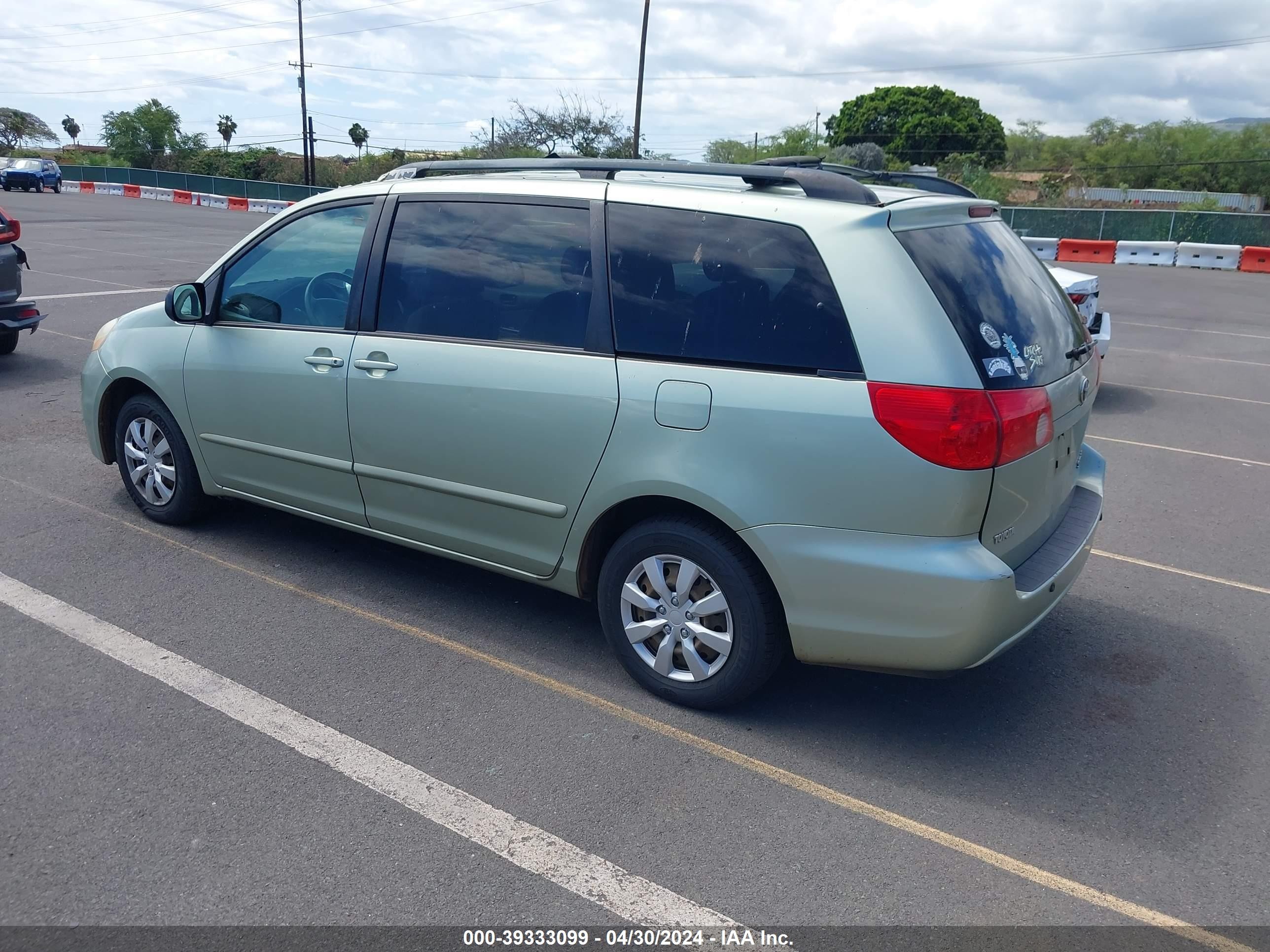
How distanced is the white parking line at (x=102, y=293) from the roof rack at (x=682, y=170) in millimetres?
11145

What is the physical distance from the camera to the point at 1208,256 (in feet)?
84.7

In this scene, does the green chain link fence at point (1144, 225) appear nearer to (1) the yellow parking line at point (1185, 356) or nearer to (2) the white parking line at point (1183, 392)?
(1) the yellow parking line at point (1185, 356)

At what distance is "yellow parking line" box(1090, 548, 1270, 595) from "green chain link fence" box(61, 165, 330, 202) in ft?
129

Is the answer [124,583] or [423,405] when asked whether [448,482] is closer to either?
[423,405]

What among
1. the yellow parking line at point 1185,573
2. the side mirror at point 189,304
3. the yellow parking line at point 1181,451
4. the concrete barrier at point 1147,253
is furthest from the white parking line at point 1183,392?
the concrete barrier at point 1147,253

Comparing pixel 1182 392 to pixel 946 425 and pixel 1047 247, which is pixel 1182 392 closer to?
pixel 946 425

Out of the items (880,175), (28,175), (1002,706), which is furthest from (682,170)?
(28,175)

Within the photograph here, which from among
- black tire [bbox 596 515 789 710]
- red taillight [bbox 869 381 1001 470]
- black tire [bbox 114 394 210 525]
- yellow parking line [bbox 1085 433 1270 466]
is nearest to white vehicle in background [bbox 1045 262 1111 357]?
yellow parking line [bbox 1085 433 1270 466]

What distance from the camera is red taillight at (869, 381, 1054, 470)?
3246 mm

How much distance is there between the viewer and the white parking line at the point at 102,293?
1410 cm

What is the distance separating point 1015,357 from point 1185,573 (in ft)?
8.67

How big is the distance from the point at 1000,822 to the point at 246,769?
2.39 metres

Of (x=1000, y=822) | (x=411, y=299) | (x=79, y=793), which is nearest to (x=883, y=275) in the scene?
(x=1000, y=822)

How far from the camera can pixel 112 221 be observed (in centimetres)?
3216
